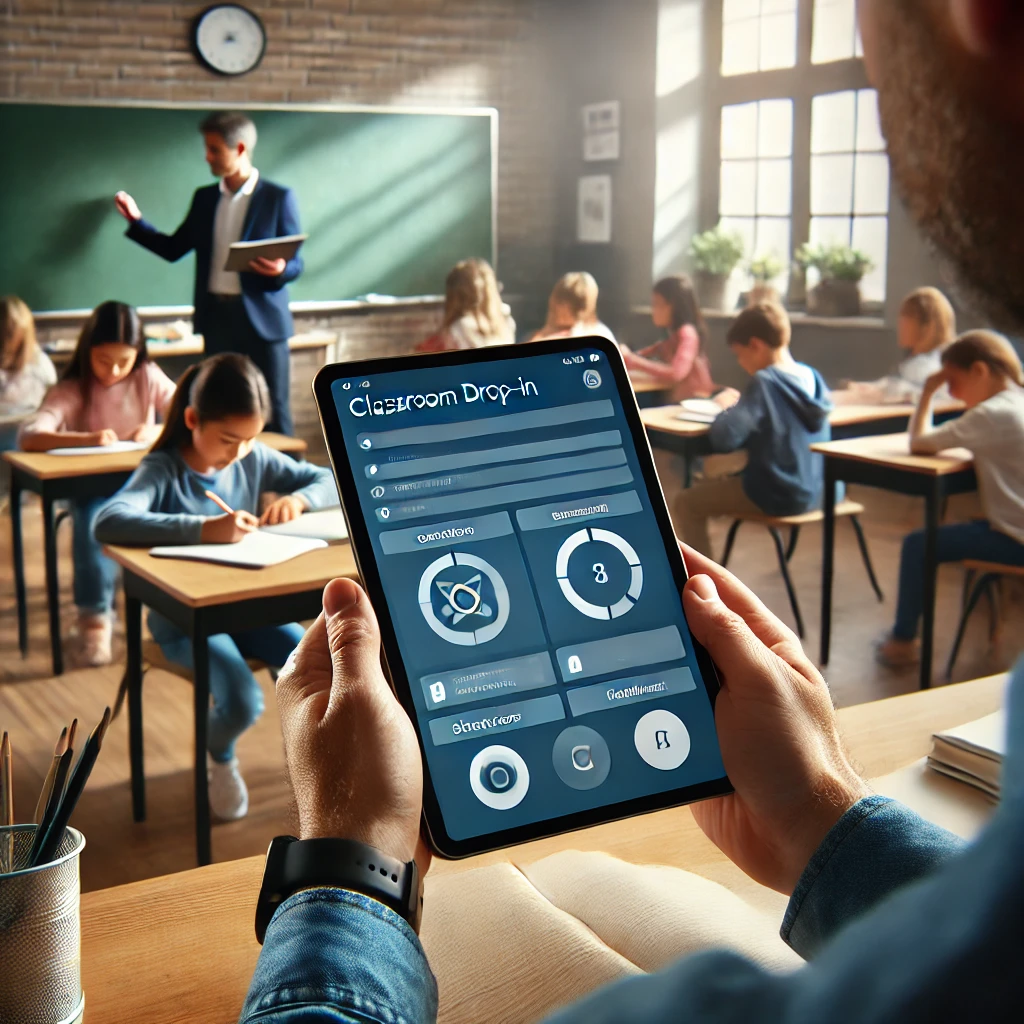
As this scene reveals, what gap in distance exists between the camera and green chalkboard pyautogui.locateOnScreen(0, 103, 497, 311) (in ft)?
19.4

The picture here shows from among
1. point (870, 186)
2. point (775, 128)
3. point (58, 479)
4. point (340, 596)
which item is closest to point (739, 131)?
point (775, 128)

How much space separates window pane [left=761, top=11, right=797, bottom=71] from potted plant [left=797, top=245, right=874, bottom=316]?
1136 mm

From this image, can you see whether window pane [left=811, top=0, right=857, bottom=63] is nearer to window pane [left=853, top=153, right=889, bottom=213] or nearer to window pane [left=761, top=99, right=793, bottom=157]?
window pane [left=761, top=99, right=793, bottom=157]

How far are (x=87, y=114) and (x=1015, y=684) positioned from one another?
6.57 m

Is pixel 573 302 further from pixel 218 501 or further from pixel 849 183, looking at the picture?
pixel 218 501

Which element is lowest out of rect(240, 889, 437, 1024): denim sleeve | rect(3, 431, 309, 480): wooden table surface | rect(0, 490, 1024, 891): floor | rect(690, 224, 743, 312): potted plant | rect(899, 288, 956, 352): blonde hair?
rect(0, 490, 1024, 891): floor

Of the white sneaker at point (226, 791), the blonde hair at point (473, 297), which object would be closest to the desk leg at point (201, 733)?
the white sneaker at point (226, 791)

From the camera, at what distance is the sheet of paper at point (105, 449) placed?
355 centimetres

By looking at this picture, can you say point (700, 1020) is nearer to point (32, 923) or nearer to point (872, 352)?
point (32, 923)

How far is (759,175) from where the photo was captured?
6.67m

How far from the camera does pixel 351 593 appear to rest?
72cm

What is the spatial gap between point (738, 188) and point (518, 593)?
6.49 meters

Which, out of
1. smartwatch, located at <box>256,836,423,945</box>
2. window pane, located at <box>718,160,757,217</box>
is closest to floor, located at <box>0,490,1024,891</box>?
smartwatch, located at <box>256,836,423,945</box>

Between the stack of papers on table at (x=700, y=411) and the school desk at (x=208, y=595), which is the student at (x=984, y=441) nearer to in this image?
the stack of papers on table at (x=700, y=411)
